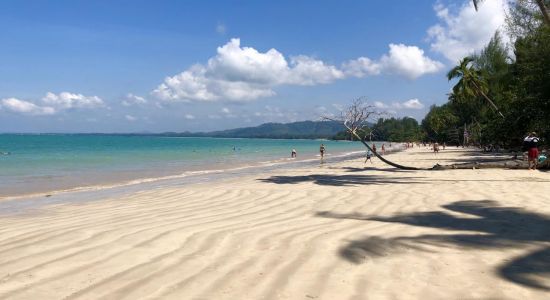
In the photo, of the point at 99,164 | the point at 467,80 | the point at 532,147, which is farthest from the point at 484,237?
the point at 467,80

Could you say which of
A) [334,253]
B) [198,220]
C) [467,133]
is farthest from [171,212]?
[467,133]

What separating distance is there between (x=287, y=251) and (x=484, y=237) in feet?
8.44

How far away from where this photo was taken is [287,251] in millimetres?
5008

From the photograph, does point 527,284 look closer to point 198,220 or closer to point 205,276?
point 205,276

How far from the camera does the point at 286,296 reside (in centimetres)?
357

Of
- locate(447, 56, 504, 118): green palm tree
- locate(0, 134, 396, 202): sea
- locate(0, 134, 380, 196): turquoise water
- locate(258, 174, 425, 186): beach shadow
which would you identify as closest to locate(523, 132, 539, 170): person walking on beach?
locate(258, 174, 425, 186): beach shadow

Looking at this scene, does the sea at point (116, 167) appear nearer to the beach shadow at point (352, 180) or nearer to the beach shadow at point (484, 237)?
the beach shadow at point (352, 180)

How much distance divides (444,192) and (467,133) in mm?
56840

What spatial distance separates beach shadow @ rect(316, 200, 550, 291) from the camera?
4273mm

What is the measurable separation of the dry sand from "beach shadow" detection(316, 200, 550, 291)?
0.02m

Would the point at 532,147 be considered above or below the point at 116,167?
above

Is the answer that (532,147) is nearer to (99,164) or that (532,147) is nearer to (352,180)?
(352,180)

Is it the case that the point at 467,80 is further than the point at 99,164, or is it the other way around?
the point at 467,80

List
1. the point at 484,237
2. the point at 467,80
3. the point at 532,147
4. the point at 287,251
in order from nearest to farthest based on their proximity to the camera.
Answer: the point at 287,251
the point at 484,237
the point at 532,147
the point at 467,80
